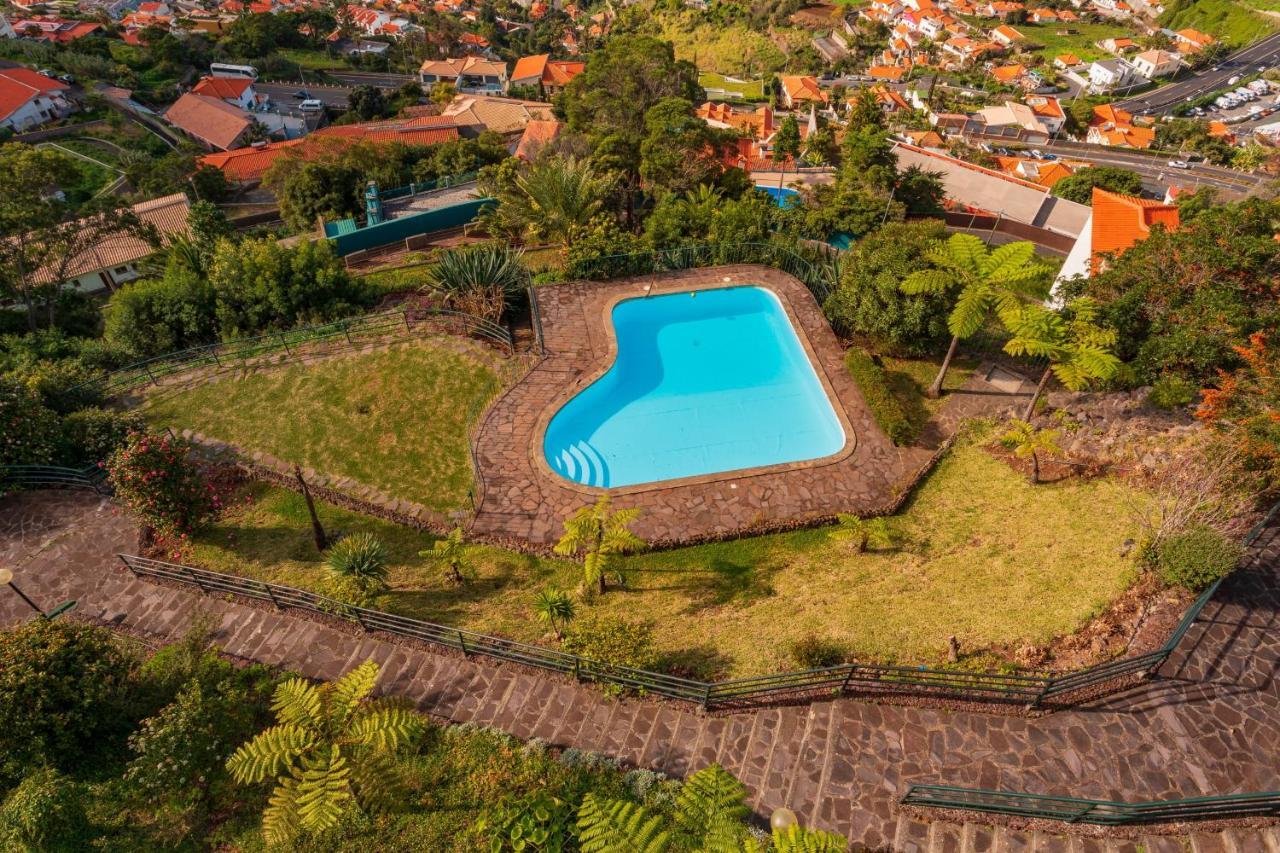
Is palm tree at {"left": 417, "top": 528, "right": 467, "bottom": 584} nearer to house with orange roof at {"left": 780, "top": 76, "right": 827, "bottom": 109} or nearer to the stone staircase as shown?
the stone staircase

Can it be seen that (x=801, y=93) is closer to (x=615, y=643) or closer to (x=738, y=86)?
(x=738, y=86)

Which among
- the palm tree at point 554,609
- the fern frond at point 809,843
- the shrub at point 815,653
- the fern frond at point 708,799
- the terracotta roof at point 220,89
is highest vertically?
the fern frond at point 809,843

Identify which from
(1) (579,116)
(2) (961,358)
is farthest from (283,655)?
(1) (579,116)

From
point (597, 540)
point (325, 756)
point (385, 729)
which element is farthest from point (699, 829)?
point (597, 540)

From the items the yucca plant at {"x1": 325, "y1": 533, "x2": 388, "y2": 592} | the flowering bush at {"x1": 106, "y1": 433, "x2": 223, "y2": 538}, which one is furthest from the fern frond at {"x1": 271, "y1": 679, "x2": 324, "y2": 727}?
the flowering bush at {"x1": 106, "y1": 433, "x2": 223, "y2": 538}

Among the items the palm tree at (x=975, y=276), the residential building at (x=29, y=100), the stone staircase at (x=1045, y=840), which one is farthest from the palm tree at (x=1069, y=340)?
the residential building at (x=29, y=100)

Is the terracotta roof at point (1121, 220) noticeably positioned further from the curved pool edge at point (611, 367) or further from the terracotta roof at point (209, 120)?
the terracotta roof at point (209, 120)
